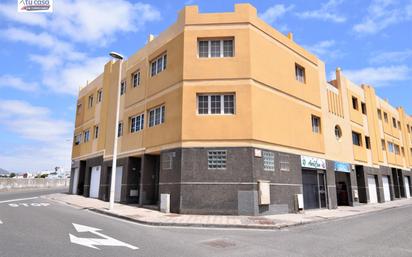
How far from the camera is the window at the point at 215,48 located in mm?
18250

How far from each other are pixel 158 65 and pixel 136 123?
4.85 m

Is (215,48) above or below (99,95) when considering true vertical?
below

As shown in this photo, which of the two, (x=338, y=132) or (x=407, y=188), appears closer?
(x=338, y=132)

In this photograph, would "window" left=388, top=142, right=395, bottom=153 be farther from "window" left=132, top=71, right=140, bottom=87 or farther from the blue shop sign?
"window" left=132, top=71, right=140, bottom=87

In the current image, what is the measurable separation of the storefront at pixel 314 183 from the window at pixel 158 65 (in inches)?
451

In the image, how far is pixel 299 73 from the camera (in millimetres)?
22297

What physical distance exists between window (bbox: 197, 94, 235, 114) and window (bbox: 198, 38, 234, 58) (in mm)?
2634

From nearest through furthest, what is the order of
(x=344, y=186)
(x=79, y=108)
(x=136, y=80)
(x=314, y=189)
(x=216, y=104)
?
1. (x=216, y=104)
2. (x=314, y=189)
3. (x=136, y=80)
4. (x=344, y=186)
5. (x=79, y=108)

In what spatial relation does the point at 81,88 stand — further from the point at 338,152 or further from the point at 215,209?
the point at 338,152

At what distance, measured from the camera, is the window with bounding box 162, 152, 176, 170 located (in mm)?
17584

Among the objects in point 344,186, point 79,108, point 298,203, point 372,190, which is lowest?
point 298,203

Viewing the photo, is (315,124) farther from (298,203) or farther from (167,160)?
(167,160)

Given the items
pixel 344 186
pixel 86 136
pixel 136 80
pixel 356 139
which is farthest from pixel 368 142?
pixel 86 136

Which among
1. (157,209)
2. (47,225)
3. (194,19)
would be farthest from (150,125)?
(47,225)
